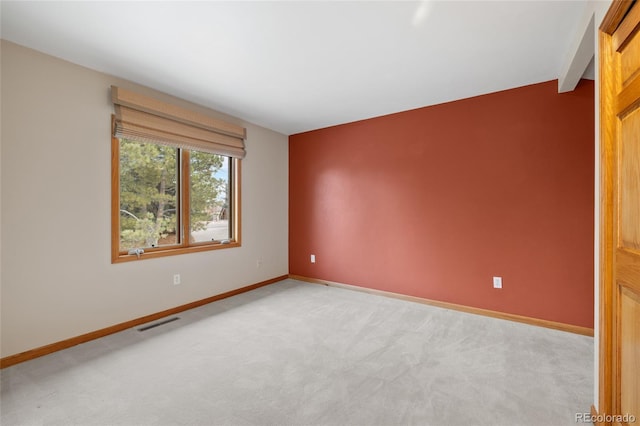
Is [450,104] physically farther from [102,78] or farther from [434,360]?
[102,78]

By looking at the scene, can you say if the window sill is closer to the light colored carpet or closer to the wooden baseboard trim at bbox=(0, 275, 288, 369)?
the wooden baseboard trim at bbox=(0, 275, 288, 369)

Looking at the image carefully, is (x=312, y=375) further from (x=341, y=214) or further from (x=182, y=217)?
(x=341, y=214)

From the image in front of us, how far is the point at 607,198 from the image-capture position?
52.9 inches

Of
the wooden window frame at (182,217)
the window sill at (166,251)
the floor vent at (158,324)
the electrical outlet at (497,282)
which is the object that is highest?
the wooden window frame at (182,217)

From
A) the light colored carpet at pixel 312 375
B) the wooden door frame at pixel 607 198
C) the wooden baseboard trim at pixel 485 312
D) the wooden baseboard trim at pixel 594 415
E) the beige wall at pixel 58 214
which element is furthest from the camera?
the wooden baseboard trim at pixel 485 312

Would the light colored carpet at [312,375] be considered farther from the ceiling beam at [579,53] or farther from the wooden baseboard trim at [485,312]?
the ceiling beam at [579,53]

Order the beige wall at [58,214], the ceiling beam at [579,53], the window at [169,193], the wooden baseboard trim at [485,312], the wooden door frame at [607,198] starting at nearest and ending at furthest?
the wooden door frame at [607,198], the ceiling beam at [579,53], the beige wall at [58,214], the wooden baseboard trim at [485,312], the window at [169,193]

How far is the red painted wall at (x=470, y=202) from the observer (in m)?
2.62

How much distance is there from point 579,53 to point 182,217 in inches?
151

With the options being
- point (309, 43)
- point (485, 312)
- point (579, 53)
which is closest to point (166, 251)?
point (309, 43)

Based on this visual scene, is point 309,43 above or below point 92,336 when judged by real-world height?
above

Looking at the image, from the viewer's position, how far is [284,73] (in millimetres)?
2566
